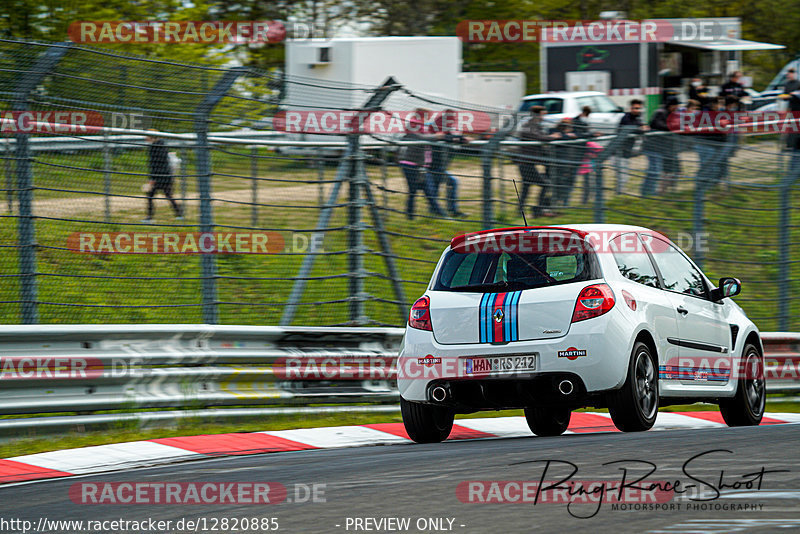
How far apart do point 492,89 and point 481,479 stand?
96.5 feet

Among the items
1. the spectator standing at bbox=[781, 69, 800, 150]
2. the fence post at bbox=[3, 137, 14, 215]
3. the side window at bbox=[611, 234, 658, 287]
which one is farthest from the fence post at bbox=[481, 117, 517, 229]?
the spectator standing at bbox=[781, 69, 800, 150]

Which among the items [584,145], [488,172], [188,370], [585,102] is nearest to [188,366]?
[188,370]

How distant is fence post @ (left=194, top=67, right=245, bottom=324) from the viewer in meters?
10.4

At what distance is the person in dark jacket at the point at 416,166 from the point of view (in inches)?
468

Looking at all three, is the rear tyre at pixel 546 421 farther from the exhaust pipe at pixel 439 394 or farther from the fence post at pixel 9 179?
the fence post at pixel 9 179

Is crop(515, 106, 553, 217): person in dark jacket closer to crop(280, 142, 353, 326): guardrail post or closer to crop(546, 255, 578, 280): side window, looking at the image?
crop(280, 142, 353, 326): guardrail post

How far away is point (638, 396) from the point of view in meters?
8.48

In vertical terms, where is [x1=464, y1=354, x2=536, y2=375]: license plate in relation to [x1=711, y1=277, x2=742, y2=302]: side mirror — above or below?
below

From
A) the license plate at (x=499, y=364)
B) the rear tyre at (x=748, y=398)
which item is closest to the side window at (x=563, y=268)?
the license plate at (x=499, y=364)

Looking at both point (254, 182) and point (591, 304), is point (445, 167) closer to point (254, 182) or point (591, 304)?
point (254, 182)

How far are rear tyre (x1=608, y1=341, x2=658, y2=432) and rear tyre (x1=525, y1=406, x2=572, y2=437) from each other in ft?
4.00

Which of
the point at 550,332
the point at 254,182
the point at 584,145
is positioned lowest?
the point at 550,332

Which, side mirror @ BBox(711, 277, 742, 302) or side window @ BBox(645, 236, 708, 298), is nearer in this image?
side window @ BBox(645, 236, 708, 298)

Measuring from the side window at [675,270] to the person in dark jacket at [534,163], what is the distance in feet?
10.1
